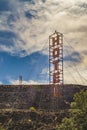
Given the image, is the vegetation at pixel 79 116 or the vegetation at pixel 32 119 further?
the vegetation at pixel 32 119

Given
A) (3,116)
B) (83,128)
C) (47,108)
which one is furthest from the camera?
(47,108)

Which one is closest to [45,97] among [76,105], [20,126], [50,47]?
[50,47]

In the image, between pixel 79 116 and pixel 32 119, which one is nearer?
pixel 79 116

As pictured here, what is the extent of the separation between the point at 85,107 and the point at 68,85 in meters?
42.5

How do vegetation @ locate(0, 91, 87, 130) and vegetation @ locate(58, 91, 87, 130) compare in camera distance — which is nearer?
vegetation @ locate(58, 91, 87, 130)

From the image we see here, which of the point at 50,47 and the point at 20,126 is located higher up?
the point at 50,47

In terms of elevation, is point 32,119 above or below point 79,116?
above

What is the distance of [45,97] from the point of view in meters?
101

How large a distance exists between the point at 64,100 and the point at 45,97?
4827 millimetres

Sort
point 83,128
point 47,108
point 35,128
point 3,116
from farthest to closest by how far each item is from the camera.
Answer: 1. point 47,108
2. point 3,116
3. point 35,128
4. point 83,128

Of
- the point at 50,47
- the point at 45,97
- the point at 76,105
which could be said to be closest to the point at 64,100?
the point at 45,97

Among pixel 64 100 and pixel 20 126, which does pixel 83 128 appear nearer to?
pixel 20 126

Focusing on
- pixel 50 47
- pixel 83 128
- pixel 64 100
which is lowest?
pixel 83 128

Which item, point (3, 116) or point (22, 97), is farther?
point (22, 97)
